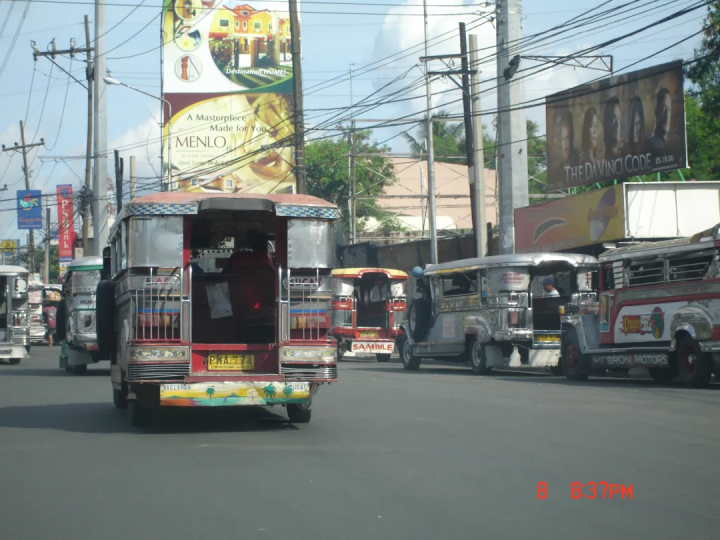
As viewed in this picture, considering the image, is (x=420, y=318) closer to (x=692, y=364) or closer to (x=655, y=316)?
(x=655, y=316)

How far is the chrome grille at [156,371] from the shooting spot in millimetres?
10289

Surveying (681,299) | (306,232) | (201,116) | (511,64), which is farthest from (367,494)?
(201,116)

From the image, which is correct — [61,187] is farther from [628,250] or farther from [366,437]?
[366,437]

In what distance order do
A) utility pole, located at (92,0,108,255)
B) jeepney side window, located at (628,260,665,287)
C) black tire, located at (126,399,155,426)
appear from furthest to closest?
utility pole, located at (92,0,108,255)
jeepney side window, located at (628,260,665,287)
black tire, located at (126,399,155,426)

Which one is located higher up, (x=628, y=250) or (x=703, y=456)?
(x=628, y=250)

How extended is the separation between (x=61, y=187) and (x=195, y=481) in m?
41.9

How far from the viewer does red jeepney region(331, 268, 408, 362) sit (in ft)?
96.2

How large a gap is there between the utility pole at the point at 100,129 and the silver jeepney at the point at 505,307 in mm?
13559

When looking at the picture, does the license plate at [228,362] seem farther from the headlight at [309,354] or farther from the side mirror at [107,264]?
the side mirror at [107,264]

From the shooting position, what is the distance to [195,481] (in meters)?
7.67

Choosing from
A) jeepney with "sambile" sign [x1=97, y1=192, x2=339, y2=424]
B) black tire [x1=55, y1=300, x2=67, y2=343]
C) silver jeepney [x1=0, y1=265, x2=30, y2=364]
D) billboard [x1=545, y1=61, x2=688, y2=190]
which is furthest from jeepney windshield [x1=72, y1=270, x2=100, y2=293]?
billboard [x1=545, y1=61, x2=688, y2=190]

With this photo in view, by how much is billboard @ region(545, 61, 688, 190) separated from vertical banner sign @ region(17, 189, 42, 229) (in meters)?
24.1

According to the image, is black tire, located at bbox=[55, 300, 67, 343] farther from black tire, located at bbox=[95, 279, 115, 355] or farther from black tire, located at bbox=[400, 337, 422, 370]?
black tire, located at bbox=[95, 279, 115, 355]

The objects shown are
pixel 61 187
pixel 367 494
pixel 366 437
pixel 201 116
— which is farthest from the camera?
pixel 201 116
